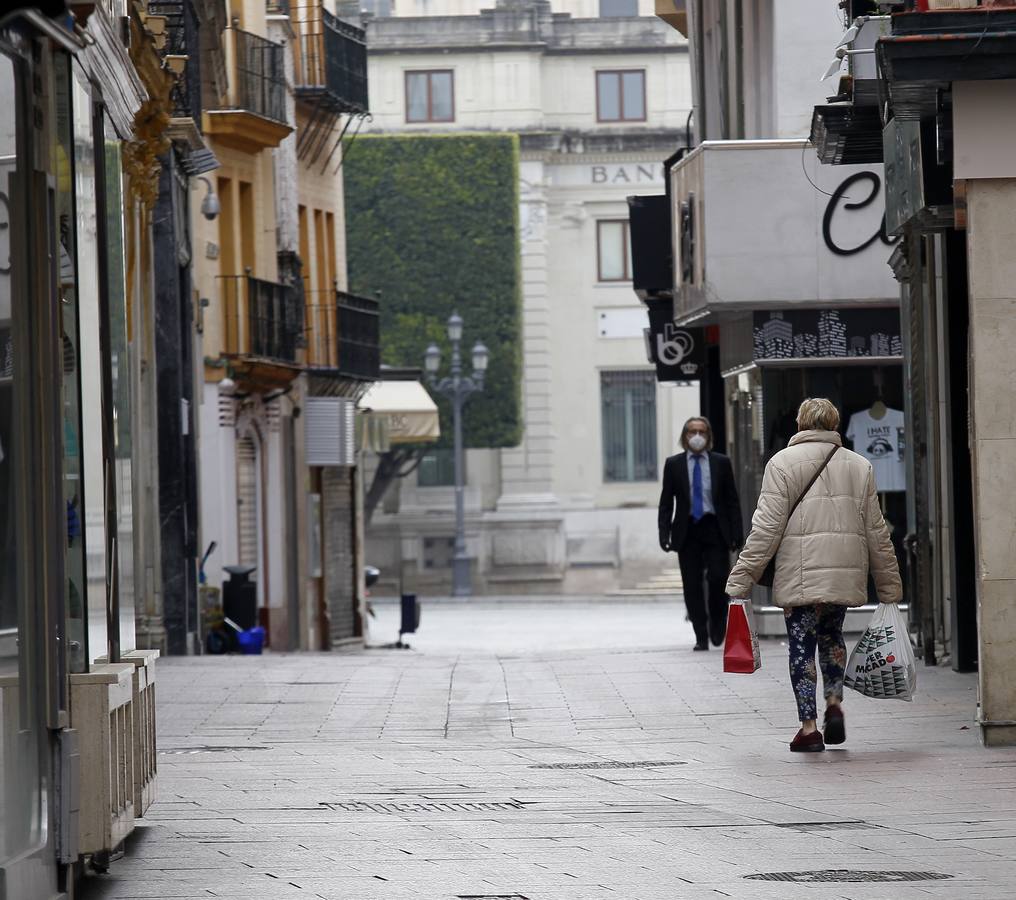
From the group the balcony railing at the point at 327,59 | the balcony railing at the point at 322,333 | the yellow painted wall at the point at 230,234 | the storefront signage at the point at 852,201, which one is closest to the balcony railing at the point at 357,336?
the balcony railing at the point at 322,333

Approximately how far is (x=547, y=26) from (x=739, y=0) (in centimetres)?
3505

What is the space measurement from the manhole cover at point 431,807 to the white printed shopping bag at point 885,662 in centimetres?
247

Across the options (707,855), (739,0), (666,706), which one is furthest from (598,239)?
(707,855)

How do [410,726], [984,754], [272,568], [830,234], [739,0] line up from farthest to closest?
[272,568]
[739,0]
[830,234]
[410,726]
[984,754]

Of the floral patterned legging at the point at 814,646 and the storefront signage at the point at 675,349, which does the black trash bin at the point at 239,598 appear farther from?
the floral patterned legging at the point at 814,646

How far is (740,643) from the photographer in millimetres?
11750

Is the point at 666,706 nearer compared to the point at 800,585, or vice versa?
the point at 800,585

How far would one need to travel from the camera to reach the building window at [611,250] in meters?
58.1

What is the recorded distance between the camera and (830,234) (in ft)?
66.0

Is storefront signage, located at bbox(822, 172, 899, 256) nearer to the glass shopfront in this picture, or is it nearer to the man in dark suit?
the glass shopfront

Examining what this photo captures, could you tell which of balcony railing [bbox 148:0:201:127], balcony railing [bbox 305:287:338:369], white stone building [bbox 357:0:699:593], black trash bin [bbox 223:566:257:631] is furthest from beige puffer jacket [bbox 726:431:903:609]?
white stone building [bbox 357:0:699:593]

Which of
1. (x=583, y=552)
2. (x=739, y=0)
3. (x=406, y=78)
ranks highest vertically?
(x=406, y=78)

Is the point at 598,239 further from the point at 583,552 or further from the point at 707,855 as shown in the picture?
the point at 707,855

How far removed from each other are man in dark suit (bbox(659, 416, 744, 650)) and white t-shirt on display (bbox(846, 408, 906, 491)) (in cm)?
208
